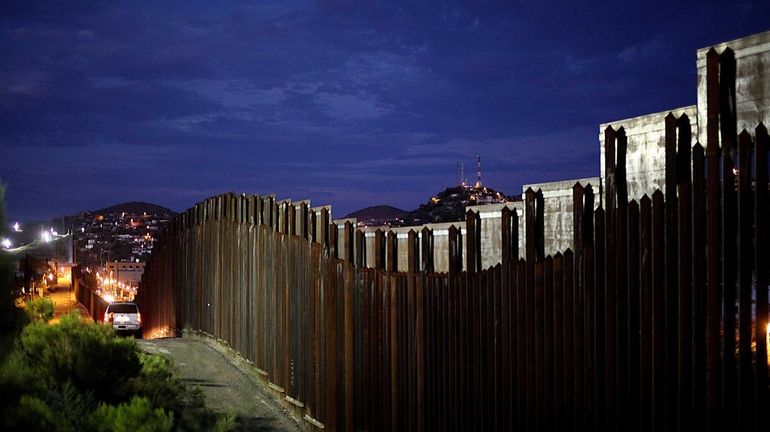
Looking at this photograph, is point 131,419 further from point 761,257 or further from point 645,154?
point 761,257

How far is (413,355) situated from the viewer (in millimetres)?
9070

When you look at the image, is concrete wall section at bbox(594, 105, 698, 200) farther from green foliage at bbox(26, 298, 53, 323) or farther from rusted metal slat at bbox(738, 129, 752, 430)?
green foliage at bbox(26, 298, 53, 323)

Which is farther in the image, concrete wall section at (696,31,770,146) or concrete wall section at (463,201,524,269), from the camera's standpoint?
concrete wall section at (463,201,524,269)

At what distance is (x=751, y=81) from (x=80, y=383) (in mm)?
8132

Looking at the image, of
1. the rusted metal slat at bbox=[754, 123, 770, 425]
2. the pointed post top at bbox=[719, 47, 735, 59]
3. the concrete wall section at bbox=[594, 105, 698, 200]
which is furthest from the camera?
the concrete wall section at bbox=[594, 105, 698, 200]

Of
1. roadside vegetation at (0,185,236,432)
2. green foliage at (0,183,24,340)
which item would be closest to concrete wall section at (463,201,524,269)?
roadside vegetation at (0,185,236,432)

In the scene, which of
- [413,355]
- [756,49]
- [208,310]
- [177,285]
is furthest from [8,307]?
[177,285]

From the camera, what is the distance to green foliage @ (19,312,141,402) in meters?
9.16

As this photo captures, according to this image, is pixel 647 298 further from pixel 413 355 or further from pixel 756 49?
pixel 413 355

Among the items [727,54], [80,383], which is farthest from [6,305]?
[727,54]

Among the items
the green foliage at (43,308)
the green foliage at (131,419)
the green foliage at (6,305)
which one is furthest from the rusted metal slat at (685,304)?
the green foliage at (43,308)

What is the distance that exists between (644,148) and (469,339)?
9.66ft

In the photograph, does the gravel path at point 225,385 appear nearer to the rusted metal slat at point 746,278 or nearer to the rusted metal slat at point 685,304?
the rusted metal slat at point 685,304

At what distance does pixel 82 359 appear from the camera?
9156 millimetres
